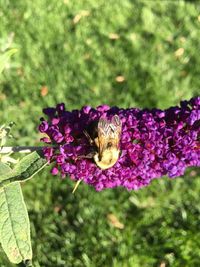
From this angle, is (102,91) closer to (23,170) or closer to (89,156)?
(89,156)

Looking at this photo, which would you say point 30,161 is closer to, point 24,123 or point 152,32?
point 24,123

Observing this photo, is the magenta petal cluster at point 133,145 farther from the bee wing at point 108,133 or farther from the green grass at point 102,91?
the green grass at point 102,91

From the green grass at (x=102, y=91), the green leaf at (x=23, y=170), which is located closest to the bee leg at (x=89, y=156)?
the green leaf at (x=23, y=170)

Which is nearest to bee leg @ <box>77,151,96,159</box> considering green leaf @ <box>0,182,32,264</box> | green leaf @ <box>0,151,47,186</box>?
green leaf @ <box>0,151,47,186</box>

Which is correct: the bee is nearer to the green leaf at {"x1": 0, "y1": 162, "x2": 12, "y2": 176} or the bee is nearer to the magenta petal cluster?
the magenta petal cluster

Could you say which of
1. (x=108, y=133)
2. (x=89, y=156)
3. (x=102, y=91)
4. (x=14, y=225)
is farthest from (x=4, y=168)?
(x=102, y=91)

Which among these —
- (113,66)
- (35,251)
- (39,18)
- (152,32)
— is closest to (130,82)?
(113,66)
